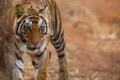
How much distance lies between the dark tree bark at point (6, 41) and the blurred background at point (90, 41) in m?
1.16

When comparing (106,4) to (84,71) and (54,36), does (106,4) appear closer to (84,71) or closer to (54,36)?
(84,71)

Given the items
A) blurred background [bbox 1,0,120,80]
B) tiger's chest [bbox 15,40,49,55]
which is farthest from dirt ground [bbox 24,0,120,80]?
tiger's chest [bbox 15,40,49,55]

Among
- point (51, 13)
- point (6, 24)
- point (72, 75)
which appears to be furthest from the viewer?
point (72, 75)

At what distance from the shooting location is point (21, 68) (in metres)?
6.20

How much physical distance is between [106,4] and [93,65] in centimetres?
776

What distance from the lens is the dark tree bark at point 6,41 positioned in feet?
21.3

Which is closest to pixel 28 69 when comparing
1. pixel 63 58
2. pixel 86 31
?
pixel 63 58

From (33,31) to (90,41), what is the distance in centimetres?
742

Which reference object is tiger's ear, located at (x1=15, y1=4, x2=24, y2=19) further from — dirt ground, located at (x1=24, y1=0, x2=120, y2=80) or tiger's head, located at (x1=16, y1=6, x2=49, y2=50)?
dirt ground, located at (x1=24, y1=0, x2=120, y2=80)

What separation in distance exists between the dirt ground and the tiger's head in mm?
1789

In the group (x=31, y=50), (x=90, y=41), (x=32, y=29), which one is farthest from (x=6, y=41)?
(x=90, y=41)

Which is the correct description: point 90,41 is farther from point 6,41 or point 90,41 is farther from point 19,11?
point 19,11

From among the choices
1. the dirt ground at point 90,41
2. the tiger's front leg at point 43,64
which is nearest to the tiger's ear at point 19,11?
the tiger's front leg at point 43,64

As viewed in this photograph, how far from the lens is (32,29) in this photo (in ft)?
19.8
